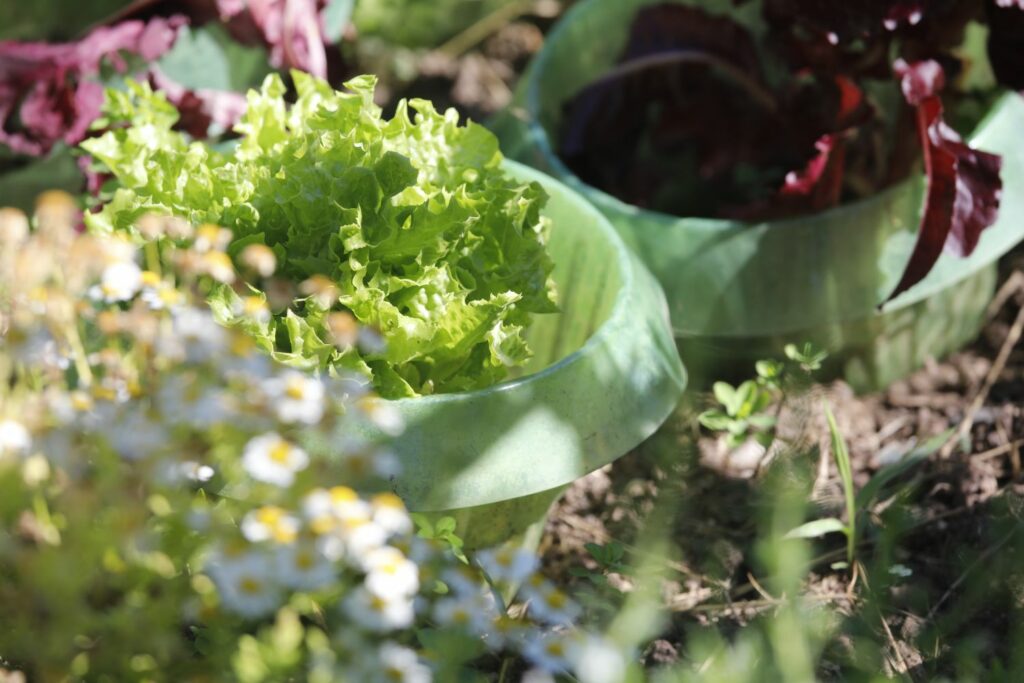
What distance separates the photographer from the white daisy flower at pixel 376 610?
52.1 inches

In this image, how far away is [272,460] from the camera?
4.51 ft

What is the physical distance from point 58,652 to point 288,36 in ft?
4.57

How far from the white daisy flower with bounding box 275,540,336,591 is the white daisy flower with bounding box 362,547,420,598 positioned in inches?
1.6

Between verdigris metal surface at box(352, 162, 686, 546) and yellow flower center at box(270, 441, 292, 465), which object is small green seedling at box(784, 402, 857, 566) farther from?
yellow flower center at box(270, 441, 292, 465)

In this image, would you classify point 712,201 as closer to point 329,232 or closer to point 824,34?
point 824,34

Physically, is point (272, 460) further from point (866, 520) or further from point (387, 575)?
point (866, 520)

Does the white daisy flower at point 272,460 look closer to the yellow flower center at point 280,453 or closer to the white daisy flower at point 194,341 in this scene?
the yellow flower center at point 280,453

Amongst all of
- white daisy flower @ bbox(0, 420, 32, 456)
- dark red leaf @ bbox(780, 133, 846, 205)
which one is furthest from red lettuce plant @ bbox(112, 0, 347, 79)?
white daisy flower @ bbox(0, 420, 32, 456)

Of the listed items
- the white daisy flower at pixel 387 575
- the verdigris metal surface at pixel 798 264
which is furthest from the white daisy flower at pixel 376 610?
the verdigris metal surface at pixel 798 264

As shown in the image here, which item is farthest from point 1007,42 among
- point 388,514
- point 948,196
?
point 388,514

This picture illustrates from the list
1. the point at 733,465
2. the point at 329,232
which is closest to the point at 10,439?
the point at 329,232

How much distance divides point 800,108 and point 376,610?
1.58 meters

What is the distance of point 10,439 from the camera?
1.40 metres

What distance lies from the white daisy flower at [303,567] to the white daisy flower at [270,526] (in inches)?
0.5
